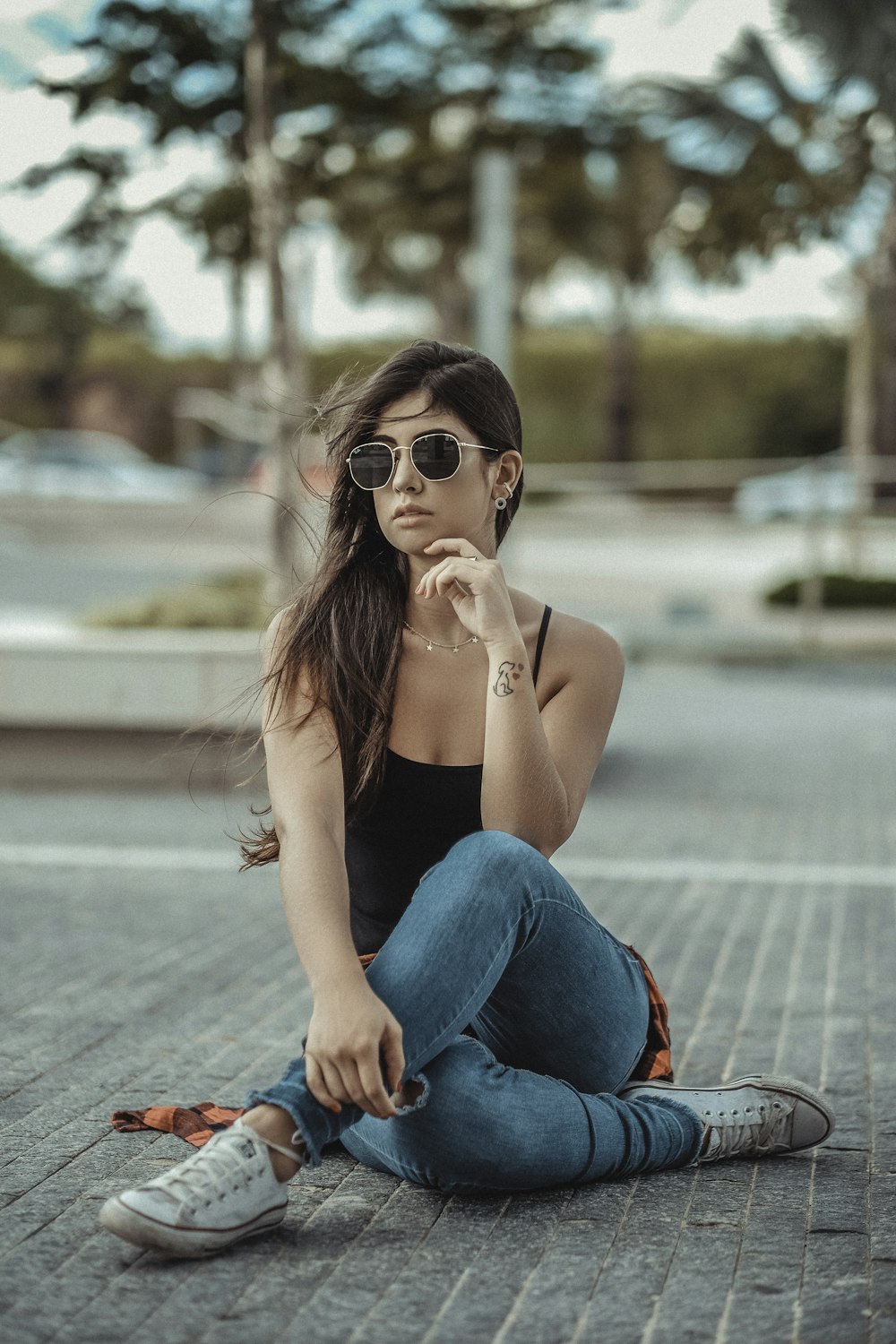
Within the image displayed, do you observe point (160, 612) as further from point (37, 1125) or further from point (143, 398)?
point (143, 398)

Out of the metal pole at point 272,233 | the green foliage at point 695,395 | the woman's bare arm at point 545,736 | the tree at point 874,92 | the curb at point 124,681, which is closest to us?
the woman's bare arm at point 545,736

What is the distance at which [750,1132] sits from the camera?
10.5 feet

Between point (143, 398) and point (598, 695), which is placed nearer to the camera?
point (598, 695)

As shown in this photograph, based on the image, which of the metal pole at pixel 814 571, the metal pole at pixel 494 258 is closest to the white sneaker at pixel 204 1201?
the metal pole at pixel 494 258

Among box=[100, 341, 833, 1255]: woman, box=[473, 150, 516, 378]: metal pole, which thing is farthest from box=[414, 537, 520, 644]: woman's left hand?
box=[473, 150, 516, 378]: metal pole

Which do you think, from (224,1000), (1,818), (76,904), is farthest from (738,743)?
(224,1000)

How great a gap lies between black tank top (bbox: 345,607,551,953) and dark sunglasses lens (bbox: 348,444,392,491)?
0.43m

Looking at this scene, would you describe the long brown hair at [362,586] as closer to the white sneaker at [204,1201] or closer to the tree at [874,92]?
the white sneaker at [204,1201]

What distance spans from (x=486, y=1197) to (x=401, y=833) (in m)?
0.65

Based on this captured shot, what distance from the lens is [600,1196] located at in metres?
3.04

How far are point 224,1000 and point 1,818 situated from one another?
3.28m

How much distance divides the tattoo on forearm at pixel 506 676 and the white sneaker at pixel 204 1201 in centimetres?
83

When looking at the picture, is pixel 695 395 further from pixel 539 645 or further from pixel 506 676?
pixel 506 676

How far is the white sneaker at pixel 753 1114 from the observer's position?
124 inches
